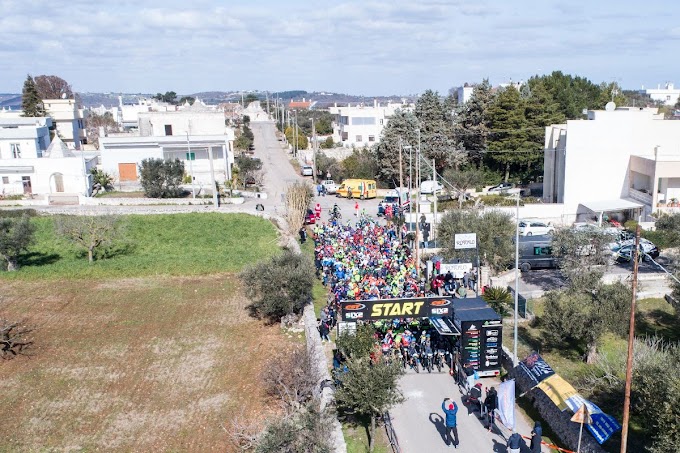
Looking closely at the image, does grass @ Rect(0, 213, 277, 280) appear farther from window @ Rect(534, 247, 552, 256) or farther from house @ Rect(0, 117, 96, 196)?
window @ Rect(534, 247, 552, 256)

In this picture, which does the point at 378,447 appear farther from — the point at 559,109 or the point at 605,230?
the point at 559,109

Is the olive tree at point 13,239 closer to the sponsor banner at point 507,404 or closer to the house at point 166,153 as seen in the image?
the house at point 166,153

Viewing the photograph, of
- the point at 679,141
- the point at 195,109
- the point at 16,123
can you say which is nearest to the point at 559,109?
the point at 679,141

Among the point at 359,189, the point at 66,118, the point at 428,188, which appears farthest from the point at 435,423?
the point at 66,118

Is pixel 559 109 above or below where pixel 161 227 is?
above

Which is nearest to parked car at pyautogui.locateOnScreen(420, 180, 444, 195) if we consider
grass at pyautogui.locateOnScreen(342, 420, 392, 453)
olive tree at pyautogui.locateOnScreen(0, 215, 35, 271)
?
olive tree at pyautogui.locateOnScreen(0, 215, 35, 271)

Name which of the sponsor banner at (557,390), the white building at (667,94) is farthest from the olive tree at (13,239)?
the white building at (667,94)
